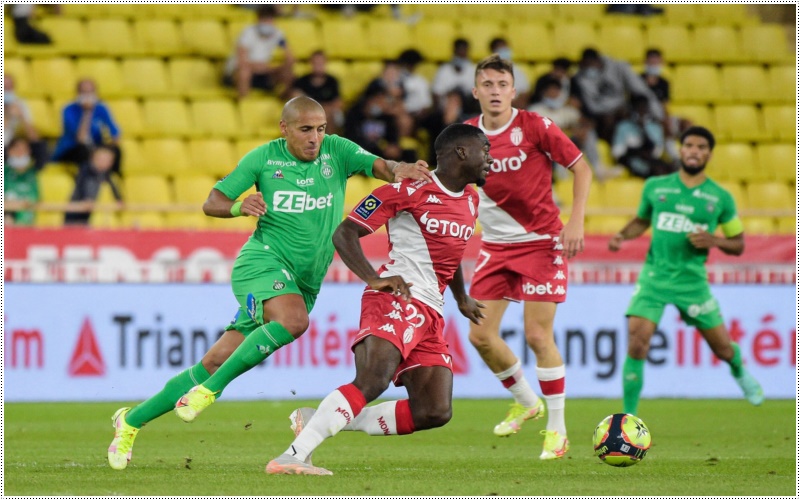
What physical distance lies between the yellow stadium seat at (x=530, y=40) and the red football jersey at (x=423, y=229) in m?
12.1

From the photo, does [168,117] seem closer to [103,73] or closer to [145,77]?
[145,77]

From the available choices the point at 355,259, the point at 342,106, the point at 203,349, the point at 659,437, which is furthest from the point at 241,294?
the point at 342,106

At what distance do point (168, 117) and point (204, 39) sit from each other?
1.63m

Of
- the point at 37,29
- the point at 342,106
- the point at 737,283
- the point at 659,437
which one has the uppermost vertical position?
the point at 37,29

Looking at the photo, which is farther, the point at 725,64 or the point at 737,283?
the point at 725,64

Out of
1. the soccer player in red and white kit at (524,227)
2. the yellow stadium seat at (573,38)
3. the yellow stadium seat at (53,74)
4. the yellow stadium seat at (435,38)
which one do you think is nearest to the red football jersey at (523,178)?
the soccer player in red and white kit at (524,227)

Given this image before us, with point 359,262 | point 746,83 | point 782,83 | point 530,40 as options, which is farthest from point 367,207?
point 782,83

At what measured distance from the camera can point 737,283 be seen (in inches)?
527

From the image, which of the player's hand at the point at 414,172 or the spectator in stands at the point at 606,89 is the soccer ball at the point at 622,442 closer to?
the player's hand at the point at 414,172

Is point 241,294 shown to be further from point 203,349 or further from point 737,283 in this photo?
point 737,283

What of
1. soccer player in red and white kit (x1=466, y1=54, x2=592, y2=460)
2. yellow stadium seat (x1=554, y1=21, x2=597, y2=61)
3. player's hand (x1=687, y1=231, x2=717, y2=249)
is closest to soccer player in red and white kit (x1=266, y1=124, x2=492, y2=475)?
soccer player in red and white kit (x1=466, y1=54, x2=592, y2=460)

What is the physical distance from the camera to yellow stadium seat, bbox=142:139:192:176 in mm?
16578

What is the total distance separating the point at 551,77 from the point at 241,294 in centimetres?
1025

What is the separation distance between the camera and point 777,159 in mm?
18422
